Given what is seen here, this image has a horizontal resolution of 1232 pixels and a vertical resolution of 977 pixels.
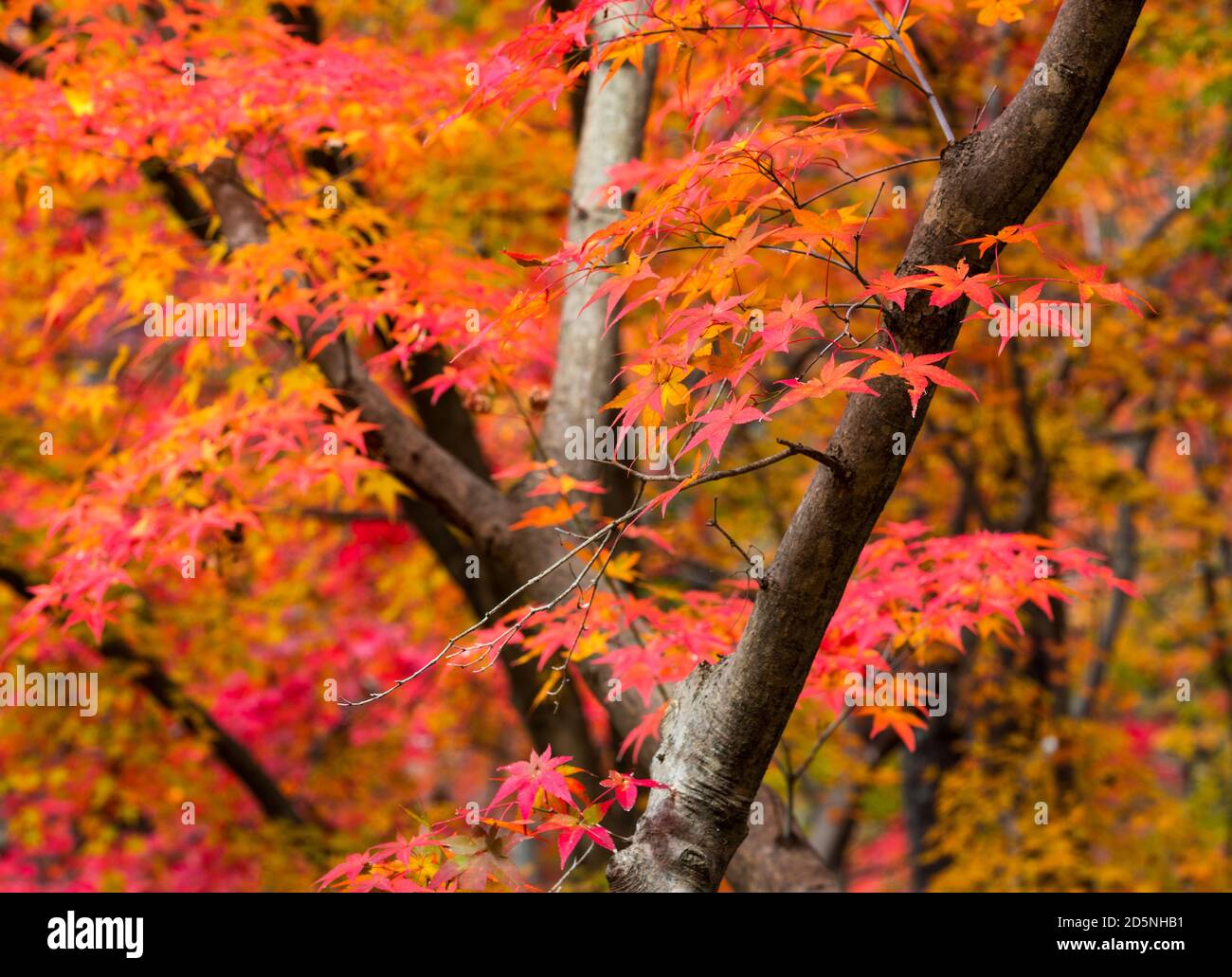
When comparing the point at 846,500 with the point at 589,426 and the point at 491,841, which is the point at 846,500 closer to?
the point at 491,841

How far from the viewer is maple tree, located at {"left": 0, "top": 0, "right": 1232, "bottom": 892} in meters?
2.21

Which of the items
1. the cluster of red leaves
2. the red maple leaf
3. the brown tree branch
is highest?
the brown tree branch

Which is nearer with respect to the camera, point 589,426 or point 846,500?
point 846,500

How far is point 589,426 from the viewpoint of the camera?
4.02m

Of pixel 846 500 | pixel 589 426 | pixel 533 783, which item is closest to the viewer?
pixel 846 500

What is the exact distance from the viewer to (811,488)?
2184 mm

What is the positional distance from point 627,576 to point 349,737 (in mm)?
6553

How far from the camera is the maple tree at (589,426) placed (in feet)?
7.26

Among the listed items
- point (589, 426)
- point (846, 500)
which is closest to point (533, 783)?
point (846, 500)

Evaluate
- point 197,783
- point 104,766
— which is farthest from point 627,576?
point 104,766

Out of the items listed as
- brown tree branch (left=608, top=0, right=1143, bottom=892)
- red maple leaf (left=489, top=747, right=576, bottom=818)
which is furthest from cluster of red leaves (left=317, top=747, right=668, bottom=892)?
brown tree branch (left=608, top=0, right=1143, bottom=892)

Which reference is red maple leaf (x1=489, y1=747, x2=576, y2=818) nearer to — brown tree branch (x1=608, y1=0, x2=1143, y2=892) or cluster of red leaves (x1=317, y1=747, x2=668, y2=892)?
cluster of red leaves (x1=317, y1=747, x2=668, y2=892)

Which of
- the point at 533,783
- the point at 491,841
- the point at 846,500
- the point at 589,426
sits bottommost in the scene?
the point at 491,841

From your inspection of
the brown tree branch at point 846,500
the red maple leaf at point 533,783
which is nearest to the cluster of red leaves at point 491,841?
the red maple leaf at point 533,783
